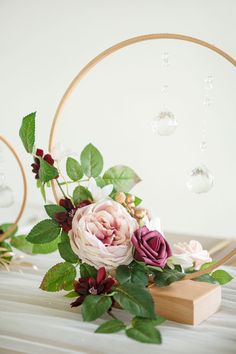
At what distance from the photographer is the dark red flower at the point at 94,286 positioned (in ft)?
3.21

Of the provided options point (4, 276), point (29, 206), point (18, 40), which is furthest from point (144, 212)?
point (18, 40)

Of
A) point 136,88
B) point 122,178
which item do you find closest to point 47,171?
point 122,178

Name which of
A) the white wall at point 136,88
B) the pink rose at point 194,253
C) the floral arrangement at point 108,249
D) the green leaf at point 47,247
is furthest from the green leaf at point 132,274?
the white wall at point 136,88

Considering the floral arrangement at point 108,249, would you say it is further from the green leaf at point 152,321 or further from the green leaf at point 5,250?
the green leaf at point 5,250

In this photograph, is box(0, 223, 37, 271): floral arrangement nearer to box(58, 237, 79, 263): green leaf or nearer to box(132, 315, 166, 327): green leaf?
box(58, 237, 79, 263): green leaf

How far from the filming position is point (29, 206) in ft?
8.14

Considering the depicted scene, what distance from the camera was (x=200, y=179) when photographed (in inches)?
44.8

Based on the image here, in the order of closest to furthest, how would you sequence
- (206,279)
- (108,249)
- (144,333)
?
1. (144,333)
2. (108,249)
3. (206,279)

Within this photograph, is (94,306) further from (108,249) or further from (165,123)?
(165,123)

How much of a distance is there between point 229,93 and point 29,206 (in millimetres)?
1136

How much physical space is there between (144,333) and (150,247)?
0.16m

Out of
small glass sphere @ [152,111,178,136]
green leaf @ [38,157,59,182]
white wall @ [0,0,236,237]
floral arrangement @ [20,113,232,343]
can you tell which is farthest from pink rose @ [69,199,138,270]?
white wall @ [0,0,236,237]

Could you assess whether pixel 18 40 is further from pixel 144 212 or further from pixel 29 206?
pixel 144 212

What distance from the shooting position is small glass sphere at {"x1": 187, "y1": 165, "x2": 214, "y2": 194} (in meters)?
1.13
